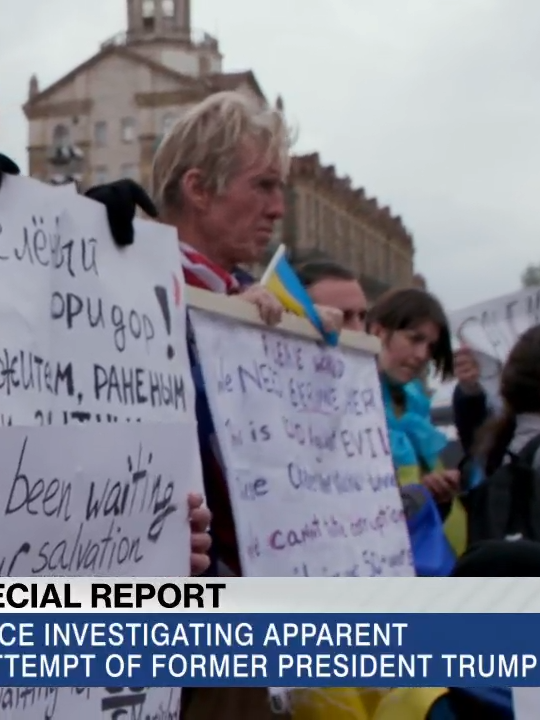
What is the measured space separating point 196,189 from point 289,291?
1.07ft

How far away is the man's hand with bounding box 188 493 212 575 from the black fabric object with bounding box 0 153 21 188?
0.59 metres

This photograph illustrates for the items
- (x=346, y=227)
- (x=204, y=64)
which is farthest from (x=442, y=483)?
(x=204, y=64)

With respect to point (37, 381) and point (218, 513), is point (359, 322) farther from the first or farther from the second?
point (37, 381)

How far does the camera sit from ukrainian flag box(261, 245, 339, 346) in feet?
9.71

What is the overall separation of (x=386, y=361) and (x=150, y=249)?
5.59 feet

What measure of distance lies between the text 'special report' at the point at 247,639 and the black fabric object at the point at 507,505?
1478 mm

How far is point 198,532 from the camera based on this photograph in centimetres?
236

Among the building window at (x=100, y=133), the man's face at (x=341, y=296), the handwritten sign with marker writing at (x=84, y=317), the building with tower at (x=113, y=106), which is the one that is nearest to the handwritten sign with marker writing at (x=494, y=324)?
the man's face at (x=341, y=296)

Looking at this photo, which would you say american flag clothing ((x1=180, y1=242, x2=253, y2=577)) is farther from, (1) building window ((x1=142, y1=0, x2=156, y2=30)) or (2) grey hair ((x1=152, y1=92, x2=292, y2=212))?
(1) building window ((x1=142, y1=0, x2=156, y2=30))

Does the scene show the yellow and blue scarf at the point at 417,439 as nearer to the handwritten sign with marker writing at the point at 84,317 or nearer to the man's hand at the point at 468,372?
the handwritten sign with marker writing at the point at 84,317

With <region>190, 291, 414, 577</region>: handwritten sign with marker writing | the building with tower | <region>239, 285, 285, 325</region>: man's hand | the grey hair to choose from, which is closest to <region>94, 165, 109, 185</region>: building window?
the building with tower

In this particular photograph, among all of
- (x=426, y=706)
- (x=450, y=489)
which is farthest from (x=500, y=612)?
(x=450, y=489)

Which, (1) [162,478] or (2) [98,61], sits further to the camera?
(2) [98,61]

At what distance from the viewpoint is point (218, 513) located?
2.65 m
